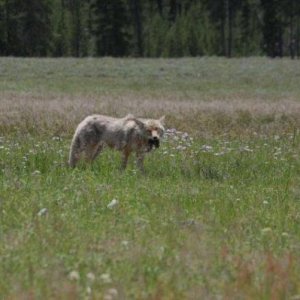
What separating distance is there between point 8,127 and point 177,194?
30.6ft

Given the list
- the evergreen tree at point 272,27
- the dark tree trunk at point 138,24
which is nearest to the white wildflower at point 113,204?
the dark tree trunk at point 138,24

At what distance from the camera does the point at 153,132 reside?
42.0 ft

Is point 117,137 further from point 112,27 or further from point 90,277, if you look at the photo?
point 112,27

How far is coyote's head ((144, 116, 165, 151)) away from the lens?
1270 centimetres

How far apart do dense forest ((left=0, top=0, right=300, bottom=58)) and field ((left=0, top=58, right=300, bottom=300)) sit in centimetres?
6212

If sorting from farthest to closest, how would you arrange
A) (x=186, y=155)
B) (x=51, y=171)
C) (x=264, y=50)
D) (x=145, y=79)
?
A: (x=264, y=50) < (x=145, y=79) < (x=186, y=155) < (x=51, y=171)

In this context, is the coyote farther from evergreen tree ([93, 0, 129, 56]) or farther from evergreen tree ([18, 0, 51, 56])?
evergreen tree ([93, 0, 129, 56])

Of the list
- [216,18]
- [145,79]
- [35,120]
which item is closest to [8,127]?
[35,120]

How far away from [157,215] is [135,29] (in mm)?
85066

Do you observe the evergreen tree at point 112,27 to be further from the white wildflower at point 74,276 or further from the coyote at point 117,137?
the white wildflower at point 74,276

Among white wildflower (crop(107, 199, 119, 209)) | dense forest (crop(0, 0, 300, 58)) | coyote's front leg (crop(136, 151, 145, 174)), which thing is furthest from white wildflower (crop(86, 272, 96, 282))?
dense forest (crop(0, 0, 300, 58))

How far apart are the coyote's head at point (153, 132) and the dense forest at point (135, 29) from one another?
219 feet

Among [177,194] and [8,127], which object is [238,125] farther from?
[177,194]

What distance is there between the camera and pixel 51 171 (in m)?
11.2
